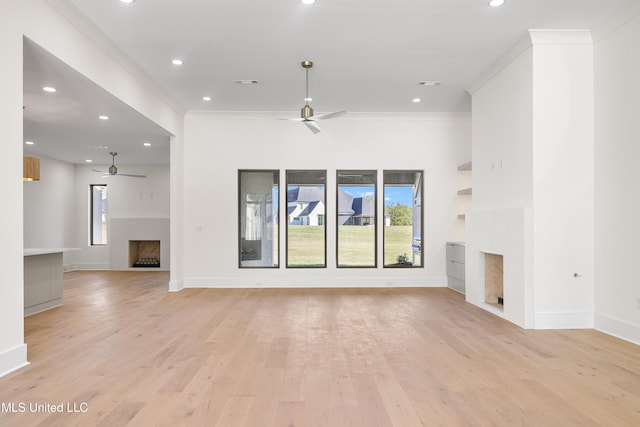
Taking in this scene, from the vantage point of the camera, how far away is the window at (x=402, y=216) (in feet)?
25.1

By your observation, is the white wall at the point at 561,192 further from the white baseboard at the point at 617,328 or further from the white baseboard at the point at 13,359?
the white baseboard at the point at 13,359

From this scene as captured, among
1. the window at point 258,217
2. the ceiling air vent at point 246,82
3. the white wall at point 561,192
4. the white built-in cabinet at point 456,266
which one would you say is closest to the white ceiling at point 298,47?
the ceiling air vent at point 246,82

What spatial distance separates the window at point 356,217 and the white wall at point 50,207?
23.9 ft

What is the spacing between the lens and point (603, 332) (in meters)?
4.25

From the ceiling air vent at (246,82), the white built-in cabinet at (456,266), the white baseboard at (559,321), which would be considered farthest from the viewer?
the white built-in cabinet at (456,266)

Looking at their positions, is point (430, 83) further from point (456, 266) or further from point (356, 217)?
point (456, 266)

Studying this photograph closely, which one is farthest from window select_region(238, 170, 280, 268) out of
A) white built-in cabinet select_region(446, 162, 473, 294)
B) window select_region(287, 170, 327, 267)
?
white built-in cabinet select_region(446, 162, 473, 294)

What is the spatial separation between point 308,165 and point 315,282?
2281 millimetres

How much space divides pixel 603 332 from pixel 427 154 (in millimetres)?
4297

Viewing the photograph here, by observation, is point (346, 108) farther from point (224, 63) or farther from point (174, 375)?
point (174, 375)

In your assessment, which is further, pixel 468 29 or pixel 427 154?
pixel 427 154

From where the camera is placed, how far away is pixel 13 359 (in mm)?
3117

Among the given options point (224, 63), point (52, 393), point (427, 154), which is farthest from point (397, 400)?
point (427, 154)

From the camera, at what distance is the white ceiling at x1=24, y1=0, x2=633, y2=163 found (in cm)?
390
